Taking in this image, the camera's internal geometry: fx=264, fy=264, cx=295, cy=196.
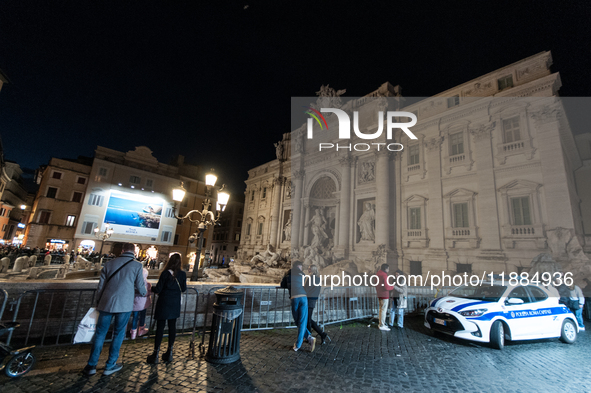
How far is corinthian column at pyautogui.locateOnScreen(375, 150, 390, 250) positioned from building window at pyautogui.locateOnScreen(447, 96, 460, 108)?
497 centimetres

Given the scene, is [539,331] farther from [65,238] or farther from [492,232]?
[65,238]

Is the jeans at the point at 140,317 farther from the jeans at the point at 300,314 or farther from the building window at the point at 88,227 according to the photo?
the building window at the point at 88,227

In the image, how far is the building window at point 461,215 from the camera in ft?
51.0

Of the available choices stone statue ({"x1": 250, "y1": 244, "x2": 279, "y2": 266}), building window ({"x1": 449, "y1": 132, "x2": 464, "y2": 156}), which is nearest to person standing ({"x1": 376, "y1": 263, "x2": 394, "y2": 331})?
building window ({"x1": 449, "y1": 132, "x2": 464, "y2": 156})

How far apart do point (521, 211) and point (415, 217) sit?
548cm

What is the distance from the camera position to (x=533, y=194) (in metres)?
13.4

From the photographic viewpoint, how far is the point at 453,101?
695 inches

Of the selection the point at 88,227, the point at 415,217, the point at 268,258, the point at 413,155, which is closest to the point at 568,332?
the point at 415,217

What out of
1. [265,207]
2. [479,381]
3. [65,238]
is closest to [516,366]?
[479,381]

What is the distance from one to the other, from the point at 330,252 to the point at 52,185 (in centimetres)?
3153

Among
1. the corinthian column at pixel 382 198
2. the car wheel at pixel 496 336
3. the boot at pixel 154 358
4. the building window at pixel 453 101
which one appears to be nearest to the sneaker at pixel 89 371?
the boot at pixel 154 358

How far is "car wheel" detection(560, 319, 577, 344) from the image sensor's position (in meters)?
6.52

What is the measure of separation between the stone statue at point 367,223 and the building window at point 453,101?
8652 millimetres

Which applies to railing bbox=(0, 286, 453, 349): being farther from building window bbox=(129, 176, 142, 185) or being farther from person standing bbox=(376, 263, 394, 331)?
building window bbox=(129, 176, 142, 185)
